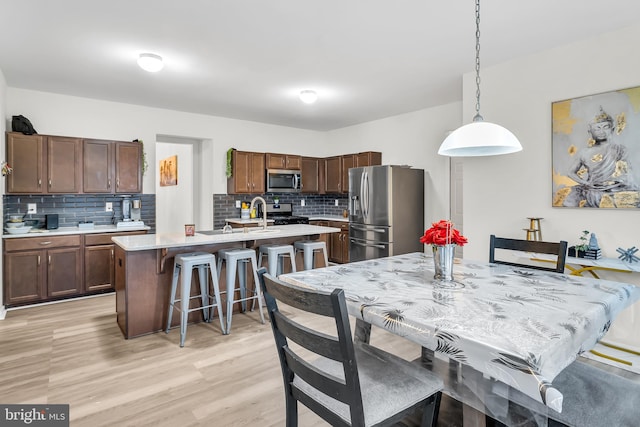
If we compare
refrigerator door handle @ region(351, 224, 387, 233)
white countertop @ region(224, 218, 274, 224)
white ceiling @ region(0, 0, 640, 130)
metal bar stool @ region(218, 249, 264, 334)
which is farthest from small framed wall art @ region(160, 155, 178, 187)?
metal bar stool @ region(218, 249, 264, 334)

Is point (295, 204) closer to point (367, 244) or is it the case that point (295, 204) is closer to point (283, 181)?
point (283, 181)

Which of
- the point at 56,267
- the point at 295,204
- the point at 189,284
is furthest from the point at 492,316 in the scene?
the point at 295,204

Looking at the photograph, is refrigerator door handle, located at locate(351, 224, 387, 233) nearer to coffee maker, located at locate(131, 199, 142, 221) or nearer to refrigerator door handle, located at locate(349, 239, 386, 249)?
refrigerator door handle, located at locate(349, 239, 386, 249)

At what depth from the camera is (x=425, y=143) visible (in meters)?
5.31

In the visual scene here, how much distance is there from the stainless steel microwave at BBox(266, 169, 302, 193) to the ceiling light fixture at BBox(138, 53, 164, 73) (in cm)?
292

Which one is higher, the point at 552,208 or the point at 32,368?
the point at 552,208

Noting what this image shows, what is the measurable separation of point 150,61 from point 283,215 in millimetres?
3768

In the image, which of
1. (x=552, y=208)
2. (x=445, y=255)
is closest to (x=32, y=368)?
(x=445, y=255)

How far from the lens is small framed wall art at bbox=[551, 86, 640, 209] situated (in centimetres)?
275

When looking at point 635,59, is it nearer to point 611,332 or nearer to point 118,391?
point 611,332

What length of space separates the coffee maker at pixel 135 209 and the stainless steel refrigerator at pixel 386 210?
124 inches

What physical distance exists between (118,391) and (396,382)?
6.07 ft

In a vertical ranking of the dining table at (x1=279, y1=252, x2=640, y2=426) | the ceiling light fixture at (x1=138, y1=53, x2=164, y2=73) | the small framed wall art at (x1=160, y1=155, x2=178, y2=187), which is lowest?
the dining table at (x1=279, y1=252, x2=640, y2=426)

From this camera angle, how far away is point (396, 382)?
1.41m
